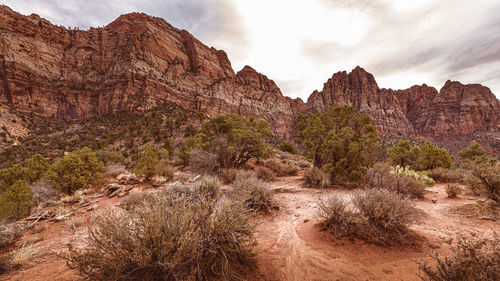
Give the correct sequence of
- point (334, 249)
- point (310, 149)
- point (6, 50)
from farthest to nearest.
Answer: point (6, 50)
point (310, 149)
point (334, 249)

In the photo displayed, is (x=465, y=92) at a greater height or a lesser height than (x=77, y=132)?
greater

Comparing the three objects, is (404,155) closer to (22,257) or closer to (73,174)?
(22,257)

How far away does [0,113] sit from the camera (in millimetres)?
34656

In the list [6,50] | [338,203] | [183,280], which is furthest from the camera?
[6,50]

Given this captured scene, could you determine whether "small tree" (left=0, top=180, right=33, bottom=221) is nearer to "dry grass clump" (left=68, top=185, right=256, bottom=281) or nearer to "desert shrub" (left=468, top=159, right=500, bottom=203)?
"dry grass clump" (left=68, top=185, right=256, bottom=281)

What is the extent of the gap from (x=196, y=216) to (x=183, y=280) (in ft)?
2.41

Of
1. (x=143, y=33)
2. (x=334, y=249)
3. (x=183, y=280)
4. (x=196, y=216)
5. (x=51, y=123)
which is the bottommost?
(x=334, y=249)

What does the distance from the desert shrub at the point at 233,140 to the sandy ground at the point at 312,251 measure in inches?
288

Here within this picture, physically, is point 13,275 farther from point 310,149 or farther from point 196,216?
point 310,149

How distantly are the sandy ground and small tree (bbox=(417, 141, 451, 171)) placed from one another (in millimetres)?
10958

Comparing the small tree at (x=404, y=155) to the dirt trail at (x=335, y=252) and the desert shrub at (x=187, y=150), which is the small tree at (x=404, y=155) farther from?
the desert shrub at (x=187, y=150)

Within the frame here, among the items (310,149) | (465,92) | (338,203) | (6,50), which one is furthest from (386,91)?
(6,50)

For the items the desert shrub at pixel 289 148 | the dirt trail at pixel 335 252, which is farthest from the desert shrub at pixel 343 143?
the desert shrub at pixel 289 148

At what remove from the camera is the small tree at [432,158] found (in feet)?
42.0
